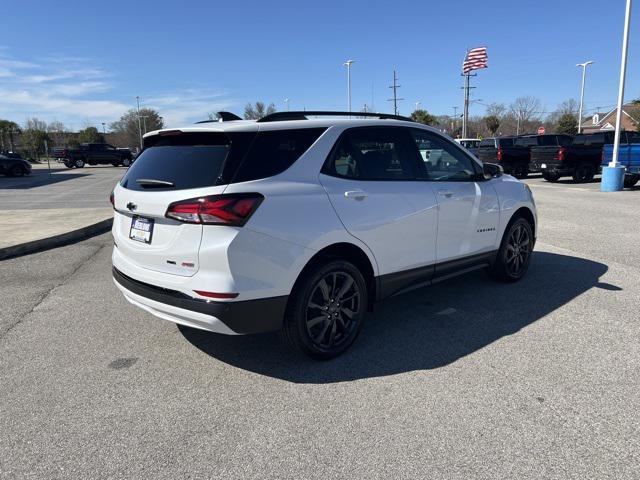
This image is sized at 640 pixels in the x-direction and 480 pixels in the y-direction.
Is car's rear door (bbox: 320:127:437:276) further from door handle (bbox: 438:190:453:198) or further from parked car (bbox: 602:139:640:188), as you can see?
parked car (bbox: 602:139:640:188)

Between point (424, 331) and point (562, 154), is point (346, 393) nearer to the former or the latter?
point (424, 331)

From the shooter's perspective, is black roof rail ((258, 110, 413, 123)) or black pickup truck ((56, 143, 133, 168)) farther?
black pickup truck ((56, 143, 133, 168))

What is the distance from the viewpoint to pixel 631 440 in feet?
8.71

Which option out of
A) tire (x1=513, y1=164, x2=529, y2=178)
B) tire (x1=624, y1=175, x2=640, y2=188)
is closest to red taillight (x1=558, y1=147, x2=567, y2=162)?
tire (x1=624, y1=175, x2=640, y2=188)

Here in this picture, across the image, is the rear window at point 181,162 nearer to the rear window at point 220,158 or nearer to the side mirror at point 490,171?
the rear window at point 220,158

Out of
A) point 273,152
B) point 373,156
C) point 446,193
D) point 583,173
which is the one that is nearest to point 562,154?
point 583,173

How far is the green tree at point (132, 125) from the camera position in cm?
8181

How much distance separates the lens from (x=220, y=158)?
3.24m

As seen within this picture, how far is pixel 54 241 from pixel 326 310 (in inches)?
257

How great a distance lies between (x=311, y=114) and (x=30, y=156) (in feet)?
276

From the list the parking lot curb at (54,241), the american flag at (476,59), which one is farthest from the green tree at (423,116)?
the parking lot curb at (54,241)

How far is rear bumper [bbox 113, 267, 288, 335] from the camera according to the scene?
3.15 meters

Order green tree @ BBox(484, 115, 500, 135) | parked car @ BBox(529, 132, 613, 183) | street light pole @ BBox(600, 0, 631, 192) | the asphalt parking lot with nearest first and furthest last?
1. the asphalt parking lot
2. street light pole @ BBox(600, 0, 631, 192)
3. parked car @ BBox(529, 132, 613, 183)
4. green tree @ BBox(484, 115, 500, 135)

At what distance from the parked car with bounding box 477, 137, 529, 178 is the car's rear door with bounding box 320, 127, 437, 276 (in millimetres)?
19844
